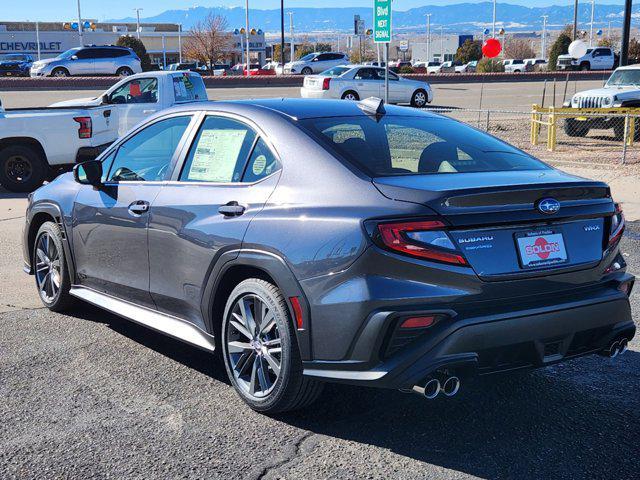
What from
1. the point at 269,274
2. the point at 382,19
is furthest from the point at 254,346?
the point at 382,19

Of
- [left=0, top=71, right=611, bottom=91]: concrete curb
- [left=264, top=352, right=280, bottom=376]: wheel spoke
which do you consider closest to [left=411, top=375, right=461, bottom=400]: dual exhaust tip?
[left=264, top=352, right=280, bottom=376]: wheel spoke

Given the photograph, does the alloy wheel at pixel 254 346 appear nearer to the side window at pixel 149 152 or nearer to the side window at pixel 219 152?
the side window at pixel 219 152

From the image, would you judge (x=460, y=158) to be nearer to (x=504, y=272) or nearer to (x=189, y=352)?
(x=504, y=272)

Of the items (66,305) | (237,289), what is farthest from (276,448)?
(66,305)

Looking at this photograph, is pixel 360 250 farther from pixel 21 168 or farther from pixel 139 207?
pixel 21 168

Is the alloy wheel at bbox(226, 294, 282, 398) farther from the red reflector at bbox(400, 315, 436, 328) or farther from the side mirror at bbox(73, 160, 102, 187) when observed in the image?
the side mirror at bbox(73, 160, 102, 187)

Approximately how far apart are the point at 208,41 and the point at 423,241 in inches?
3368

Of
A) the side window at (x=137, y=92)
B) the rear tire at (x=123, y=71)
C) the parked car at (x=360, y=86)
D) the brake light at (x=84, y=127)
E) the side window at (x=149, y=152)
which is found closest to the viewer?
the side window at (x=149, y=152)

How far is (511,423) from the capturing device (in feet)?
14.2

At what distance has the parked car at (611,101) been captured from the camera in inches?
760

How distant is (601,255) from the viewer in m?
4.26

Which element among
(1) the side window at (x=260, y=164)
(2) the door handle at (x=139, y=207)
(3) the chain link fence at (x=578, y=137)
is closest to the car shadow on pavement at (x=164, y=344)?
(2) the door handle at (x=139, y=207)

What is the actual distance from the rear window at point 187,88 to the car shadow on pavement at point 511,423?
11224 mm

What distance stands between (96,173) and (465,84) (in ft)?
147
